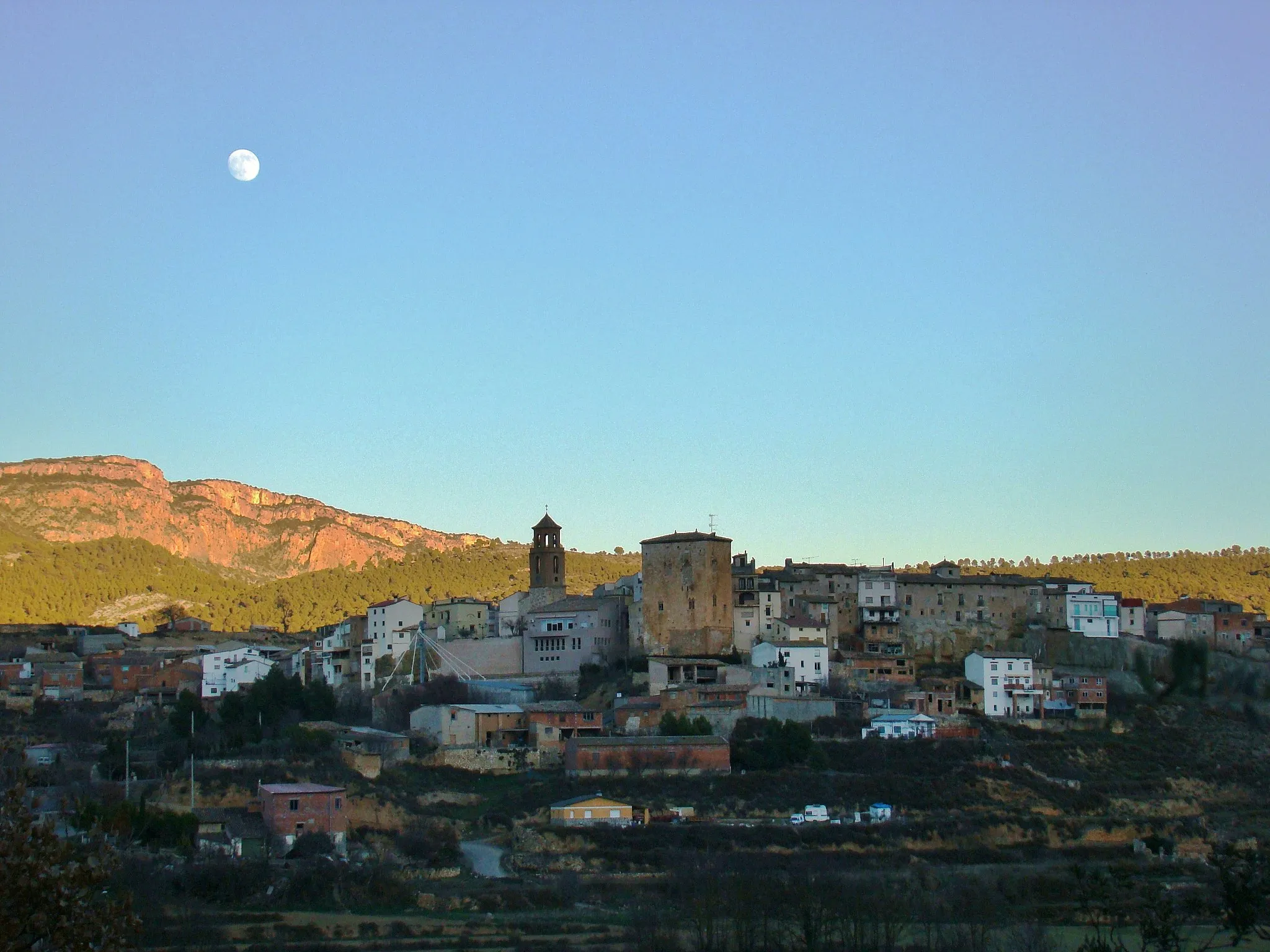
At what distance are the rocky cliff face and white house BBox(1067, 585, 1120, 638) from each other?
89.8m

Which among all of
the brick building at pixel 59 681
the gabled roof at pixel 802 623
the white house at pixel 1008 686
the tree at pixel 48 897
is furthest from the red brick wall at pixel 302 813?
the tree at pixel 48 897

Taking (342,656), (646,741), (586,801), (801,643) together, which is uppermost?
(801,643)

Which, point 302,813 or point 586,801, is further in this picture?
point 586,801

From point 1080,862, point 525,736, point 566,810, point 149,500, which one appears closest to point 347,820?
point 566,810

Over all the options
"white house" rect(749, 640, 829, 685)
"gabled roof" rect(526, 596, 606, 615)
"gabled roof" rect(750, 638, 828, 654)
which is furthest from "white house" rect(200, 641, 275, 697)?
"gabled roof" rect(750, 638, 828, 654)

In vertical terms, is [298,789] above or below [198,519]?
below

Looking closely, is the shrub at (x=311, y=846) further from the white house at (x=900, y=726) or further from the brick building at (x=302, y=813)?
the white house at (x=900, y=726)

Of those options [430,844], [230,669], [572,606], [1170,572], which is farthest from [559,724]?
[1170,572]

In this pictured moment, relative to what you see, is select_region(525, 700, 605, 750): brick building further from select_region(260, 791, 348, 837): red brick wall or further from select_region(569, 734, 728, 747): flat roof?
select_region(260, 791, 348, 837): red brick wall

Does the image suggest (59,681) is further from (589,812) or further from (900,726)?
(900,726)

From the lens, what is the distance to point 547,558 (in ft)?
220

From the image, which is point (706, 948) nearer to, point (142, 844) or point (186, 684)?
point (142, 844)

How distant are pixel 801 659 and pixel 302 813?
19.4 metres

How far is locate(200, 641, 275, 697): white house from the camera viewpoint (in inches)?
2518
